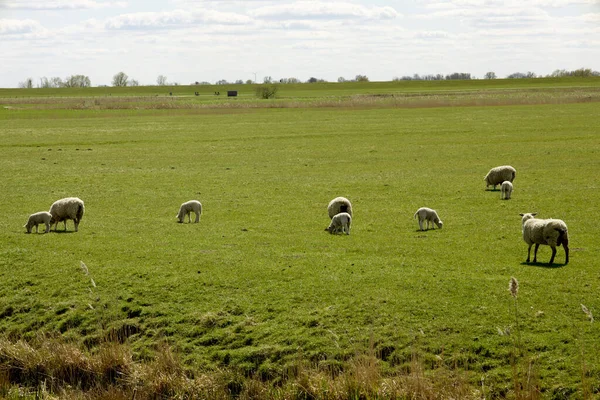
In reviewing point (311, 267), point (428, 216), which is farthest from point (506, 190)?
point (311, 267)

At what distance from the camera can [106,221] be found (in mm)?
24594

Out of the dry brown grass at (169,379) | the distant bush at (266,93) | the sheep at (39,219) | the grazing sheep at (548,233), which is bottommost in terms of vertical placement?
the dry brown grass at (169,379)

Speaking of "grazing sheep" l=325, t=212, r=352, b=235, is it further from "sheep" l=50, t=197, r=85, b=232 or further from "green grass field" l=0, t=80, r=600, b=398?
"sheep" l=50, t=197, r=85, b=232

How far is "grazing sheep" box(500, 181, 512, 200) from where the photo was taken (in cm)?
2744

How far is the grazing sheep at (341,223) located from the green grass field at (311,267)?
365 millimetres

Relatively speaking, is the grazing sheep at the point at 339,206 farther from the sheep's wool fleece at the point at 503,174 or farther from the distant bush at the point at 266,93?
the distant bush at the point at 266,93

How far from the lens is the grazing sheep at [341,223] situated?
21.6 metres

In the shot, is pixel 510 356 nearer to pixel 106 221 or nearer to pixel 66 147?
pixel 106 221

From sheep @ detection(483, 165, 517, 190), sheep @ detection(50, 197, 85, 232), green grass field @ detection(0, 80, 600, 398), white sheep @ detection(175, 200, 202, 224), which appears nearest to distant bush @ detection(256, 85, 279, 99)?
green grass field @ detection(0, 80, 600, 398)

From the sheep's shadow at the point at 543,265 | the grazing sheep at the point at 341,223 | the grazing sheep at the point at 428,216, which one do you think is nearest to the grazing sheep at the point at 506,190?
the grazing sheep at the point at 428,216

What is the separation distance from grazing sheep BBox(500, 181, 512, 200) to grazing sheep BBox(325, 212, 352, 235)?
839 centimetres

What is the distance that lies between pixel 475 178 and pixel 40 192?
64.5ft

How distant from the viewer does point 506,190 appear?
90.6 feet

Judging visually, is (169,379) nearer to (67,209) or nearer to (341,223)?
(341,223)
